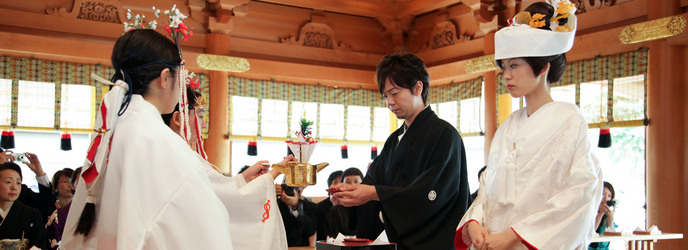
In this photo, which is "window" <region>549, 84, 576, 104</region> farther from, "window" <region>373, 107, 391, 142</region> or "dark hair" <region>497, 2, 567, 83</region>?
"dark hair" <region>497, 2, 567, 83</region>

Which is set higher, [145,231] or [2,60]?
[2,60]

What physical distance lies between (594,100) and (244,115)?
4.56 meters

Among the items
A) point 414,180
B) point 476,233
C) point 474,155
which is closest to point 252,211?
point 414,180

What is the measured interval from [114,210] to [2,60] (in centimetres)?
641

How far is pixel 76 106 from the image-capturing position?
24.2ft

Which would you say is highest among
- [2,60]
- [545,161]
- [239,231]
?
[2,60]

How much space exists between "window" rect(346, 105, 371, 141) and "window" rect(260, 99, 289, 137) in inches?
41.0

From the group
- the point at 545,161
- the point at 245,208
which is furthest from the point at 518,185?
the point at 245,208

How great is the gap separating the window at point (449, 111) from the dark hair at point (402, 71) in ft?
20.0

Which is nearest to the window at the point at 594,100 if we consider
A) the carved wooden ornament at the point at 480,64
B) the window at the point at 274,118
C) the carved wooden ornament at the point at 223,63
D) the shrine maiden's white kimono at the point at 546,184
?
the carved wooden ornament at the point at 480,64

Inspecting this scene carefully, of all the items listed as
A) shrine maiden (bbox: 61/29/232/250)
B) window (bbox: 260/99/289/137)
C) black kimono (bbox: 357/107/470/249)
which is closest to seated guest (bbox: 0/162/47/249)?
black kimono (bbox: 357/107/470/249)

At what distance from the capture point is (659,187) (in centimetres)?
599

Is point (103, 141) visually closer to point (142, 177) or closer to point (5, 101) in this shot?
point (142, 177)

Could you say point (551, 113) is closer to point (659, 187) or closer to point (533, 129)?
point (533, 129)
